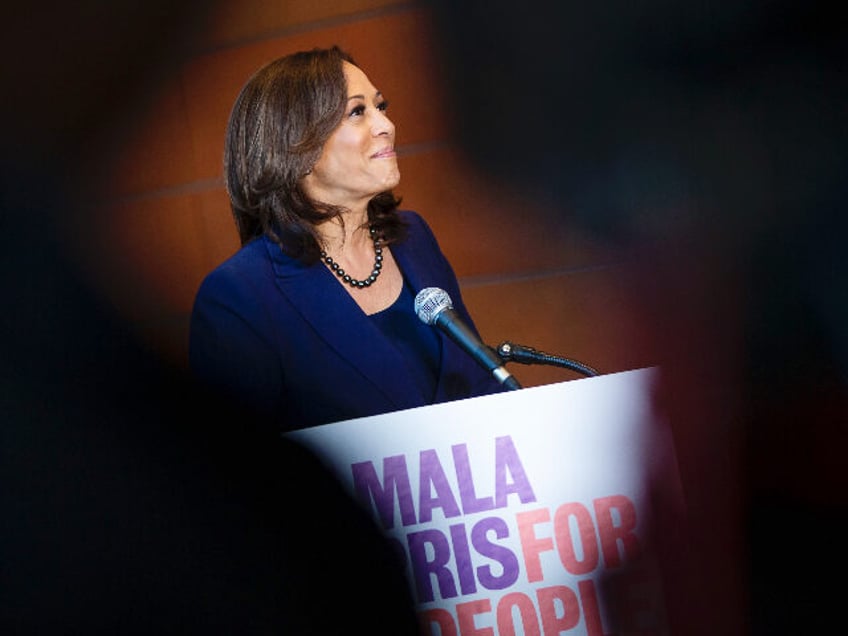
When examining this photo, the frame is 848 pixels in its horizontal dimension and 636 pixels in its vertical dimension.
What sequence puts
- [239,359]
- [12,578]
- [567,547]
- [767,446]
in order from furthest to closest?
[767,446] → [12,578] → [239,359] → [567,547]

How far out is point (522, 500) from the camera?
788mm

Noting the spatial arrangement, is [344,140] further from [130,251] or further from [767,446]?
[767,446]

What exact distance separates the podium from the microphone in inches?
3.4

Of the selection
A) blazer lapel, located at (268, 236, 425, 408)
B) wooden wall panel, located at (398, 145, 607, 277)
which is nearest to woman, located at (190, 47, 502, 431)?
blazer lapel, located at (268, 236, 425, 408)

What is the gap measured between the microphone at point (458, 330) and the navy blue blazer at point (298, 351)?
6.6 inches

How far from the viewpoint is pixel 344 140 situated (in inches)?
47.6

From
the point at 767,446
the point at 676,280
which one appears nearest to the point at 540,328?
the point at 676,280

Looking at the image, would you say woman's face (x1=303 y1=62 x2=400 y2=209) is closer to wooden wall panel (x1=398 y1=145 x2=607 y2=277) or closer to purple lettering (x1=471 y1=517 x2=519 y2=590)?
wooden wall panel (x1=398 y1=145 x2=607 y2=277)

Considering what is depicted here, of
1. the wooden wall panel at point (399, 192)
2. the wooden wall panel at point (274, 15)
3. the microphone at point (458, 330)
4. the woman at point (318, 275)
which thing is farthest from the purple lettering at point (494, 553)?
the wooden wall panel at point (274, 15)

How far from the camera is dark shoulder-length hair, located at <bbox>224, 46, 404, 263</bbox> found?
1207 millimetres

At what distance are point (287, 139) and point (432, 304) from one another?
375 mm

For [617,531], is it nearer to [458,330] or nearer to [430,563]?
[430,563]

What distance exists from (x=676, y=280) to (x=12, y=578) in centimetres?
115

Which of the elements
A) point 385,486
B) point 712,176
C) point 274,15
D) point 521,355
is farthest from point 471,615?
point 274,15
